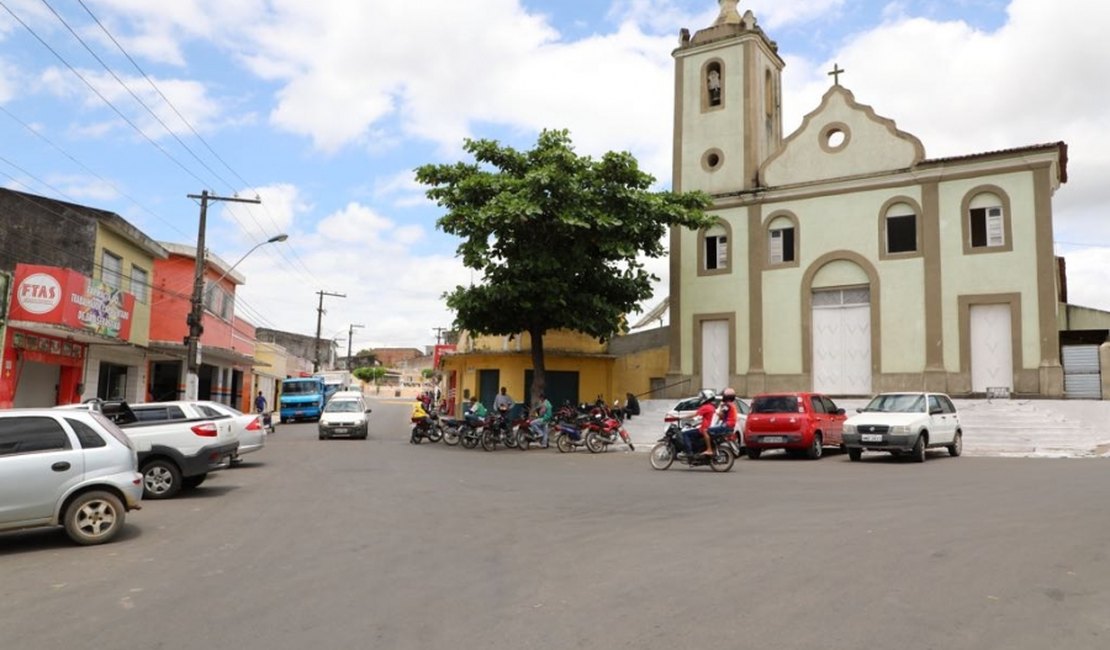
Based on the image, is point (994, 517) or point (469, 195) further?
point (469, 195)

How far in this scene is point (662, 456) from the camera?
17.1 meters

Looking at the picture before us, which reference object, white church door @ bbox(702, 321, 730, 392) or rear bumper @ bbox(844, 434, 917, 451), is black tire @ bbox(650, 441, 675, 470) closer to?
rear bumper @ bbox(844, 434, 917, 451)

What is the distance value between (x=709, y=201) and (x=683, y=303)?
18.9ft

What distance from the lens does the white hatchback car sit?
93.0 feet

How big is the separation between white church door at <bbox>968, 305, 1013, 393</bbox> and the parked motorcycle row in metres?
12.3

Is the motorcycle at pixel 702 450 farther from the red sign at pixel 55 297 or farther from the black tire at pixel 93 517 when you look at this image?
the red sign at pixel 55 297

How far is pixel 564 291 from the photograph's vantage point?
25.9 metres

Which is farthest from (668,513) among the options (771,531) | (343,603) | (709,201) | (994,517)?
(709,201)

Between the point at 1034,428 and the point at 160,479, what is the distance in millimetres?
21832

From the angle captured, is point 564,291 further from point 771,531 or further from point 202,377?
point 202,377

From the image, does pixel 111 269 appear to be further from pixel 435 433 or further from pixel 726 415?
pixel 726 415

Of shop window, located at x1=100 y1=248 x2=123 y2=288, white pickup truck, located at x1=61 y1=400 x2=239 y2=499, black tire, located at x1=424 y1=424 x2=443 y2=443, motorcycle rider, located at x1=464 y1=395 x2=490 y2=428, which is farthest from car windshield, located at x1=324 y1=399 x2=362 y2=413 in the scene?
white pickup truck, located at x1=61 y1=400 x2=239 y2=499

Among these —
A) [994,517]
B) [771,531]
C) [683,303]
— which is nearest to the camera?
[771,531]

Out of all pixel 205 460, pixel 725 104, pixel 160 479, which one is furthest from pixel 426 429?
pixel 725 104
